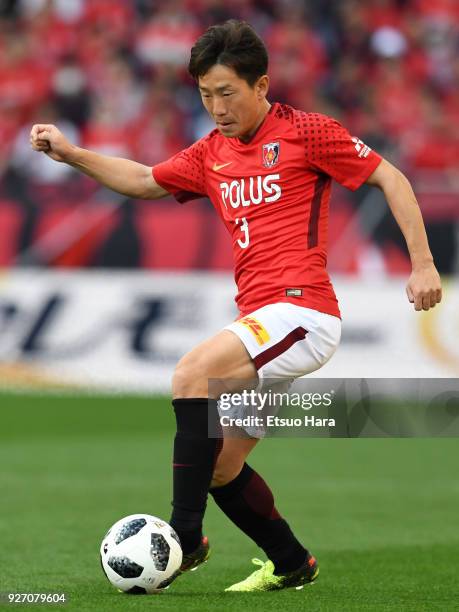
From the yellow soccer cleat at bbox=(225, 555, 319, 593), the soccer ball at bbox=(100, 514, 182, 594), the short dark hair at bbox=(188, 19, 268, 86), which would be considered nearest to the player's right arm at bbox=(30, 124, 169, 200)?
the short dark hair at bbox=(188, 19, 268, 86)

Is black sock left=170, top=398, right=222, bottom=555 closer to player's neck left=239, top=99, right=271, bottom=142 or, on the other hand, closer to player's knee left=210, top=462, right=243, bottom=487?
player's knee left=210, top=462, right=243, bottom=487

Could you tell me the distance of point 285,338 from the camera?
5020 millimetres

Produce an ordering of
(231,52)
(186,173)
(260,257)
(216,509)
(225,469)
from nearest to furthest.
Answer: (231,52) → (260,257) → (225,469) → (186,173) → (216,509)

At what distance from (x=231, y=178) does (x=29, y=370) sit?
8.50m

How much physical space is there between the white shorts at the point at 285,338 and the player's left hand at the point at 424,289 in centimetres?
43

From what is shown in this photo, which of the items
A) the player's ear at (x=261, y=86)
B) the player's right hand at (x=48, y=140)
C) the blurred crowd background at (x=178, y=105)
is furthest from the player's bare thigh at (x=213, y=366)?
the blurred crowd background at (x=178, y=105)

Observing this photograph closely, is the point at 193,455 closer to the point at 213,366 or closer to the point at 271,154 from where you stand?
the point at 213,366

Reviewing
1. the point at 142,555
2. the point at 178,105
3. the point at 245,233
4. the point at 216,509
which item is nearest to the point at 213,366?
the point at 245,233

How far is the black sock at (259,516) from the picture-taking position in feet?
17.7

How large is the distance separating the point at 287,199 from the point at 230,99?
0.46 m

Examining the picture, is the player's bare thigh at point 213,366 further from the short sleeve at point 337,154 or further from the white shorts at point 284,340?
the short sleeve at point 337,154

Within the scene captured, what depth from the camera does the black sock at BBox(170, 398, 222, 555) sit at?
16.3ft

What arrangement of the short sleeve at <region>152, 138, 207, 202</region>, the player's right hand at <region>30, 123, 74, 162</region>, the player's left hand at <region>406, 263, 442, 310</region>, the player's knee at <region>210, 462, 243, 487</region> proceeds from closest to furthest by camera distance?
the player's left hand at <region>406, 263, 442, 310</region>, the player's knee at <region>210, 462, 243, 487</region>, the player's right hand at <region>30, 123, 74, 162</region>, the short sleeve at <region>152, 138, 207, 202</region>

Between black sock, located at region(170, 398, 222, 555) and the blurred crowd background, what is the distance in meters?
8.56
